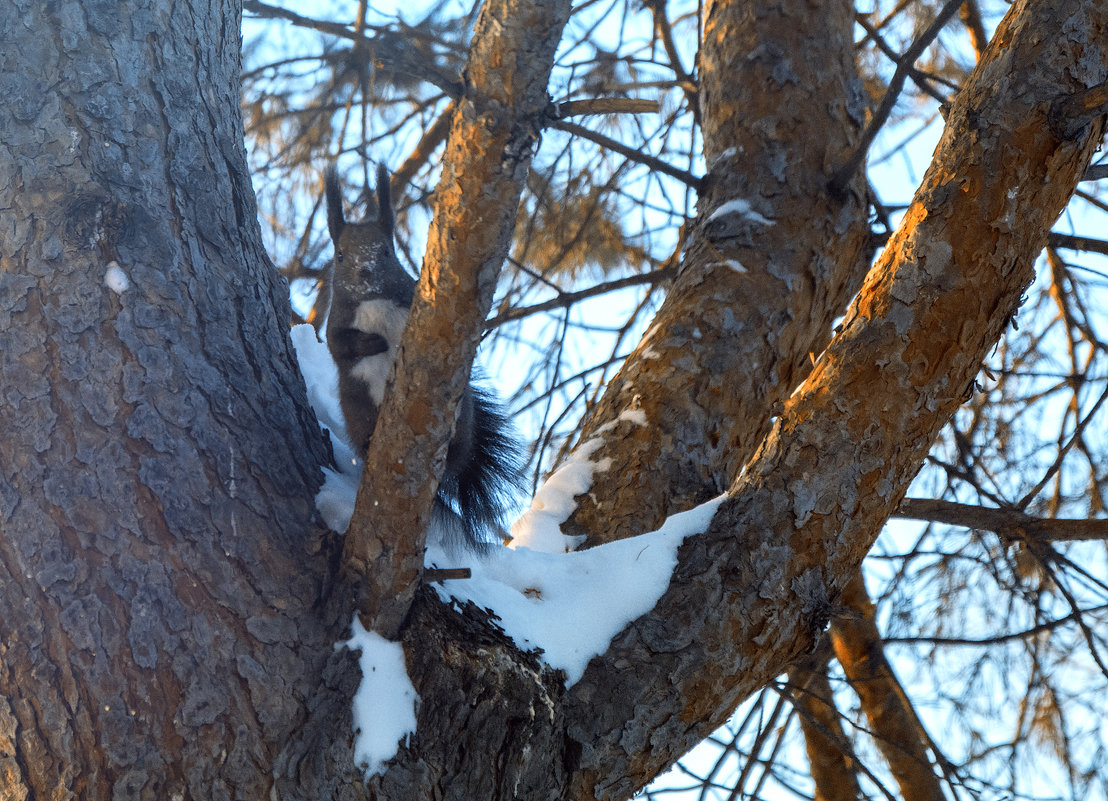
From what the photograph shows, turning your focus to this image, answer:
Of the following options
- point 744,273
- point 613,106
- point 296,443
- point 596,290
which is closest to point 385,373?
point 296,443

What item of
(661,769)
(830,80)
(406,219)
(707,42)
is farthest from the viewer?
(406,219)

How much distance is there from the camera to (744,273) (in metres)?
1.99

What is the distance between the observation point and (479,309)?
110 centimetres

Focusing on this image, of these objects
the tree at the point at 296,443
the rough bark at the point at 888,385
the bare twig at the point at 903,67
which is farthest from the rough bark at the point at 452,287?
the bare twig at the point at 903,67

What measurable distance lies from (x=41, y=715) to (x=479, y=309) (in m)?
0.68

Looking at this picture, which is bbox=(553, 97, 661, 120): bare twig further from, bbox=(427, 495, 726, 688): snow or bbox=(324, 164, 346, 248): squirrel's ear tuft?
bbox=(427, 495, 726, 688): snow

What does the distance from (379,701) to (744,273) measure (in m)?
1.21

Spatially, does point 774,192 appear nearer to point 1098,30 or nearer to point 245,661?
point 1098,30

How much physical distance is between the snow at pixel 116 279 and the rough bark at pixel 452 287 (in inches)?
15.2

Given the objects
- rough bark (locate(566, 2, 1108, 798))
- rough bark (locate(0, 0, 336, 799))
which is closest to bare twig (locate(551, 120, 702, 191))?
rough bark (locate(566, 2, 1108, 798))

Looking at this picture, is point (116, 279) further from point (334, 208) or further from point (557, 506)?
point (557, 506)

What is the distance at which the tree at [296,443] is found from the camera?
1.09m

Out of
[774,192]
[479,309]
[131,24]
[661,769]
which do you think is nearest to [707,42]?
[774,192]

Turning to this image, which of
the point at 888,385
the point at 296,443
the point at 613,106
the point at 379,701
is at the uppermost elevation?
the point at 613,106
